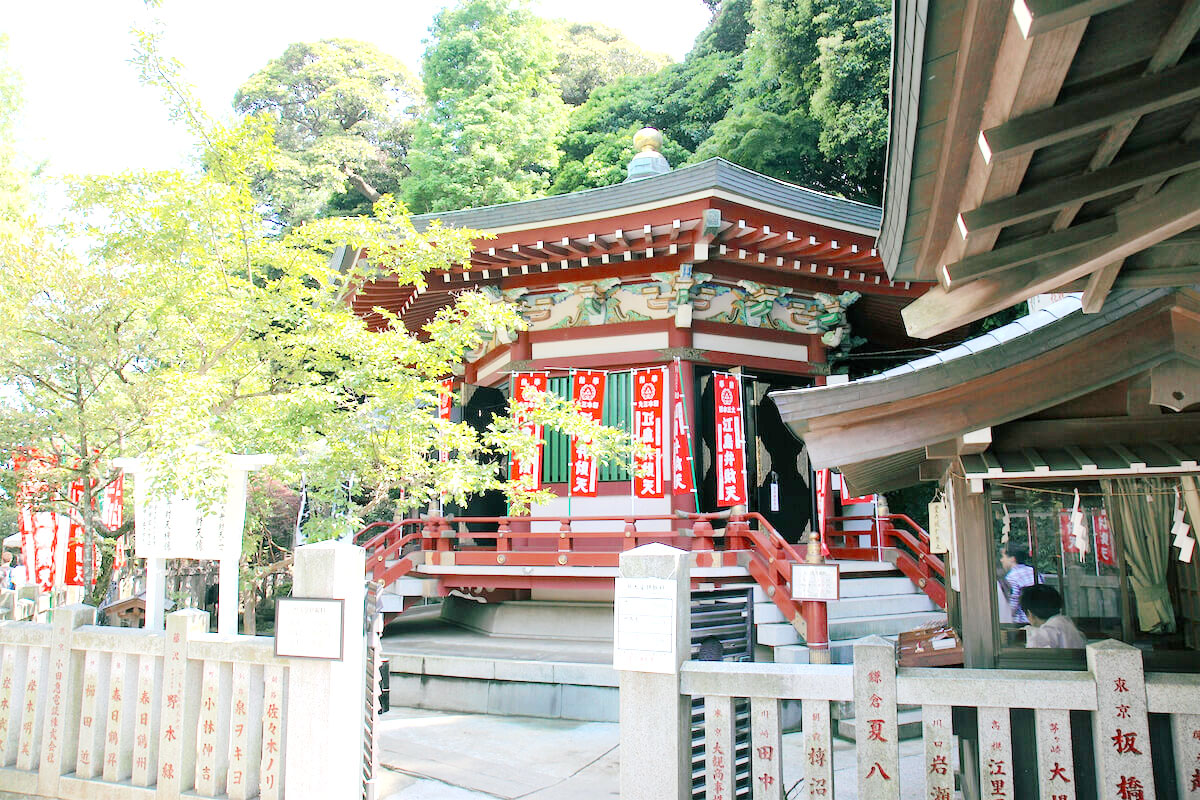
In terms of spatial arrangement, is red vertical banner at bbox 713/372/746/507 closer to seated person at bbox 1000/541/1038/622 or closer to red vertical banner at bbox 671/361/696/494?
red vertical banner at bbox 671/361/696/494

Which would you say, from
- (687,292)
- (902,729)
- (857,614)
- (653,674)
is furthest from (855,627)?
(653,674)

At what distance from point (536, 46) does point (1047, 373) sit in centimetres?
2668

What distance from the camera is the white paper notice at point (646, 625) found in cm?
416

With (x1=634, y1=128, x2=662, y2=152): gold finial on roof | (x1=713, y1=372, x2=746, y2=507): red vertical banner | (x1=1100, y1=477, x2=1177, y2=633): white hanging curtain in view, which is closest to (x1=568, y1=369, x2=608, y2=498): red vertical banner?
(x1=713, y1=372, x2=746, y2=507): red vertical banner

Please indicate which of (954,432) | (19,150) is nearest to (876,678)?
(954,432)

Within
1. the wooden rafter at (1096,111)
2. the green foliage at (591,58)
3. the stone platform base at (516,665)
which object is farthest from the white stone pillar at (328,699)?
the green foliage at (591,58)

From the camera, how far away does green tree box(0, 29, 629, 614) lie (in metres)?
6.97

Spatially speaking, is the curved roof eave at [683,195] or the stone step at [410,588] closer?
the curved roof eave at [683,195]

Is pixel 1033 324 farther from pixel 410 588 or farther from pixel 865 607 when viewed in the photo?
pixel 410 588

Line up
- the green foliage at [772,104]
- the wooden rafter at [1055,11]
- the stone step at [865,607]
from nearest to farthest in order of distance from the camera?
the wooden rafter at [1055,11], the stone step at [865,607], the green foliage at [772,104]

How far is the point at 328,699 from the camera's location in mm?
4539

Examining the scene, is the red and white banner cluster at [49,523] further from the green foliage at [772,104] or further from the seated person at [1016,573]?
the green foliage at [772,104]

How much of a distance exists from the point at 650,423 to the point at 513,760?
454 cm

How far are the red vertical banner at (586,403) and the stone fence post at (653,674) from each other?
5.54 metres
